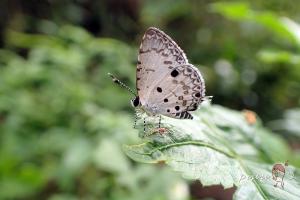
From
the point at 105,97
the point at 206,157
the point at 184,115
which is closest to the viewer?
the point at 206,157

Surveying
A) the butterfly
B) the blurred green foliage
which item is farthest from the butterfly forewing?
the blurred green foliage

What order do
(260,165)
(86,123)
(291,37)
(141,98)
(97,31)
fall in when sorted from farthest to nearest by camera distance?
1. (97,31)
2. (86,123)
3. (291,37)
4. (141,98)
5. (260,165)

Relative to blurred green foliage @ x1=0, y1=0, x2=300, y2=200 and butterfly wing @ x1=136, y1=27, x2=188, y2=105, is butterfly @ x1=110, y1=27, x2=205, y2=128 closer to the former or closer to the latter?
butterfly wing @ x1=136, y1=27, x2=188, y2=105

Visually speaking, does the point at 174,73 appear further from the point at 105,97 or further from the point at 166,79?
the point at 105,97

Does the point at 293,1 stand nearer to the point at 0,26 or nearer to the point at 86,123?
the point at 86,123

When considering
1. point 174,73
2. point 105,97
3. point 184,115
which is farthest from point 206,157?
point 105,97

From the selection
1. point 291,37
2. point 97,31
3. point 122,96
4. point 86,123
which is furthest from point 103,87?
point 97,31
